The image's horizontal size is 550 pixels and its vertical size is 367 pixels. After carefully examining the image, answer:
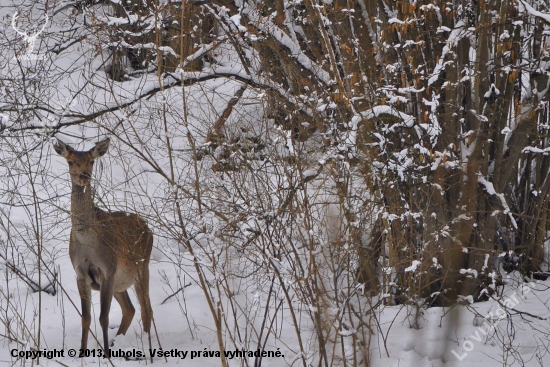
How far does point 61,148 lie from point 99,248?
1007 mm

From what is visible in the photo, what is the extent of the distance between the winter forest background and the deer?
193mm

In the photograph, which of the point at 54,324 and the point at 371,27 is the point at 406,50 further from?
the point at 54,324

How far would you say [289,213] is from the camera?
172 inches

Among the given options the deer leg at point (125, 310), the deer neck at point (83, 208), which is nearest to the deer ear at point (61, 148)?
the deer neck at point (83, 208)

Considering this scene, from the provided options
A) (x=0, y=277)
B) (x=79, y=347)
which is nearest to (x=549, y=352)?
(x=79, y=347)

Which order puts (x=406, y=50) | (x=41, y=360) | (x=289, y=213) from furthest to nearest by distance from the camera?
1. (x=406, y=50)
2. (x=41, y=360)
3. (x=289, y=213)

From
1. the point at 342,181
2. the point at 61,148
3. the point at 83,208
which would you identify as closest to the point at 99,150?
the point at 61,148

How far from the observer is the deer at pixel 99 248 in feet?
18.7

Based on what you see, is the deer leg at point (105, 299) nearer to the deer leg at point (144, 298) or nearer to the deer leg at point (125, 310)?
the deer leg at point (144, 298)

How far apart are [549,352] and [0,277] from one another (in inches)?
234

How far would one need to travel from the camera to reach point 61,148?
6.07 meters

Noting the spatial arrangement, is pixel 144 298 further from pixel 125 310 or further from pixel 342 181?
pixel 342 181
